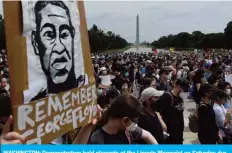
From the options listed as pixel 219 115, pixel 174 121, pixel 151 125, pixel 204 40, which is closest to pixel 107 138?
pixel 151 125

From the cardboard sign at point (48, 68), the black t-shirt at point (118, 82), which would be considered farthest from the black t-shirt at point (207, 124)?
the black t-shirt at point (118, 82)

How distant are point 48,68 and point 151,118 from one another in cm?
198

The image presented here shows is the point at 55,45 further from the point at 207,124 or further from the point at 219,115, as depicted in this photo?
the point at 219,115

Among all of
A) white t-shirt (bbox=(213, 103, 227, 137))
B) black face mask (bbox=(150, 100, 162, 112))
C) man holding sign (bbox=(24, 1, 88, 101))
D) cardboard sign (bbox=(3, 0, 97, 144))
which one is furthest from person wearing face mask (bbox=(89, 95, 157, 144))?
white t-shirt (bbox=(213, 103, 227, 137))

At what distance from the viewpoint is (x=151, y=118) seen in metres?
3.94

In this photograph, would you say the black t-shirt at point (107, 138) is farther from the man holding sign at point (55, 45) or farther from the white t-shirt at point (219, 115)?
the white t-shirt at point (219, 115)

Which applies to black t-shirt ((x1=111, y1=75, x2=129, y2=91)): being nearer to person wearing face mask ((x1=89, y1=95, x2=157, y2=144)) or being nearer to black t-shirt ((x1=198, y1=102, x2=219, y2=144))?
black t-shirt ((x1=198, y1=102, x2=219, y2=144))

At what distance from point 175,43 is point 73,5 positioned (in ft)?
496

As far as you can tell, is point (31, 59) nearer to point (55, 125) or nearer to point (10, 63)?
point (10, 63)

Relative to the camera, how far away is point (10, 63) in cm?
185

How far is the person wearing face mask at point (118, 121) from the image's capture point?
9.36 ft

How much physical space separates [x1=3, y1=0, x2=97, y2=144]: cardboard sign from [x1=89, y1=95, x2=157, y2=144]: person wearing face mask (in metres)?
0.32

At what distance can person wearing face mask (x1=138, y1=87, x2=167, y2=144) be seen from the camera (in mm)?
3851

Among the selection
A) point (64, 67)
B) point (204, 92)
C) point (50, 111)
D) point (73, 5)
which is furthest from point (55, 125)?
point (204, 92)
